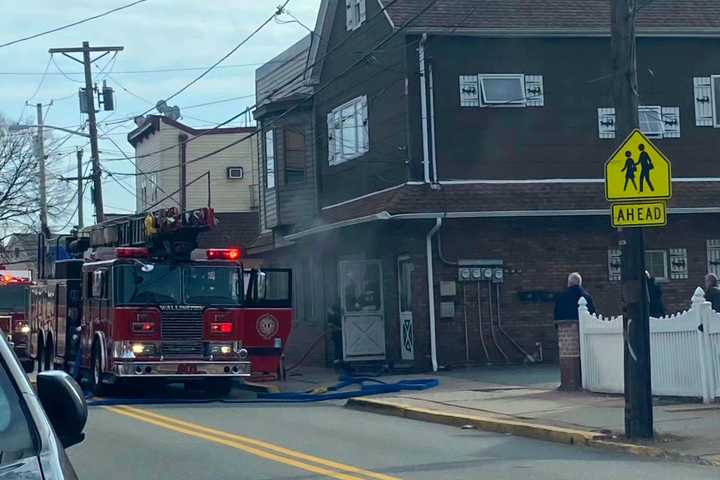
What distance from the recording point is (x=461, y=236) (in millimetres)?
24875

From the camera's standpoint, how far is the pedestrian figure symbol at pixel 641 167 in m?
13.3

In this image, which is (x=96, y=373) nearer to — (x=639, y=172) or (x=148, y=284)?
(x=148, y=284)

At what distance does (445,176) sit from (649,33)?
5582 mm

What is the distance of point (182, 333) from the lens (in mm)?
20750

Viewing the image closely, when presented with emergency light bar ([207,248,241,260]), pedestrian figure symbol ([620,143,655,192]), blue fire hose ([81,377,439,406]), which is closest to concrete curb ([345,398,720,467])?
blue fire hose ([81,377,439,406])

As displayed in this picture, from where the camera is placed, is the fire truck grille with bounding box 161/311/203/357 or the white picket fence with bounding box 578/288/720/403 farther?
the fire truck grille with bounding box 161/311/203/357

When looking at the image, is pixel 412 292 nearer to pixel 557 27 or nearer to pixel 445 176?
pixel 445 176

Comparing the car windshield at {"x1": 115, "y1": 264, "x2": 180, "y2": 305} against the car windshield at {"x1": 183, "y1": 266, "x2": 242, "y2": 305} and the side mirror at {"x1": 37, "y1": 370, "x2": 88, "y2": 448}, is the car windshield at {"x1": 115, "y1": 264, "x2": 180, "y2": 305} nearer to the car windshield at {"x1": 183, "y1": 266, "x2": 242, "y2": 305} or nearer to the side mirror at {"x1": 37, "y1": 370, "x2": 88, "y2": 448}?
the car windshield at {"x1": 183, "y1": 266, "x2": 242, "y2": 305}

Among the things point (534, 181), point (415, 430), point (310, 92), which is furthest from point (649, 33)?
point (415, 430)

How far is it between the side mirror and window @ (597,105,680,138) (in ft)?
71.7

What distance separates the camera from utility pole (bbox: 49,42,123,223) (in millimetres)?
35344

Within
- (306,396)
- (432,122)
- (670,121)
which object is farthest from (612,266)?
(306,396)

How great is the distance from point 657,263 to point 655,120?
314 cm

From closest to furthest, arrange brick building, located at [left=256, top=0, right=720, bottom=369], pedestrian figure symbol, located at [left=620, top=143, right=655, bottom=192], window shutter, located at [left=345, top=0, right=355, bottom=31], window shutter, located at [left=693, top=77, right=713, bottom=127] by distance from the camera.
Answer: pedestrian figure symbol, located at [left=620, top=143, right=655, bottom=192] < brick building, located at [left=256, top=0, right=720, bottom=369] < window shutter, located at [left=693, top=77, right=713, bottom=127] < window shutter, located at [left=345, top=0, right=355, bottom=31]
